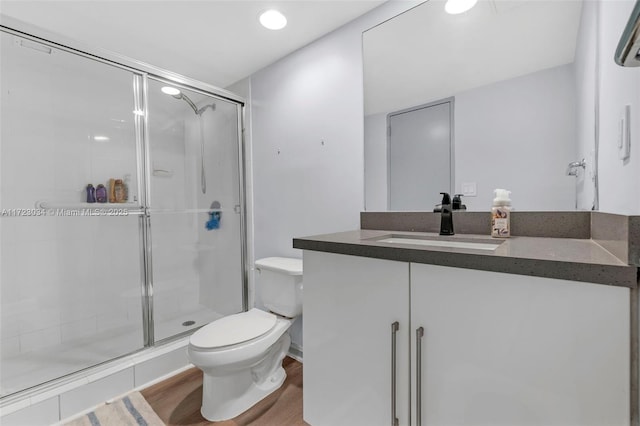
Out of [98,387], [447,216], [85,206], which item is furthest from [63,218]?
[447,216]

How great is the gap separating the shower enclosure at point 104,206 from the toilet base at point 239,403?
738 mm

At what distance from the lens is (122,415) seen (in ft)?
4.65

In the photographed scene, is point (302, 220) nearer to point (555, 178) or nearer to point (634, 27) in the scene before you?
point (555, 178)

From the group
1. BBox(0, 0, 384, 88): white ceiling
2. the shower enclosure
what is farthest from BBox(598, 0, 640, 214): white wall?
the shower enclosure

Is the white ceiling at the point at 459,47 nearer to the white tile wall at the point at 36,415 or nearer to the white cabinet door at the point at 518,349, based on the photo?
the white cabinet door at the point at 518,349

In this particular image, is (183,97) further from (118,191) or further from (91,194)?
(91,194)

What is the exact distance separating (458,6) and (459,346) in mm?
1422

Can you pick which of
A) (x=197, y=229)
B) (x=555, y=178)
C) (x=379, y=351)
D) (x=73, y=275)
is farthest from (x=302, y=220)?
(x=73, y=275)

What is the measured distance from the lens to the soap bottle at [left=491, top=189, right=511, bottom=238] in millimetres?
1043

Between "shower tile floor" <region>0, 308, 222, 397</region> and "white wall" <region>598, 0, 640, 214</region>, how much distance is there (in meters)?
2.39

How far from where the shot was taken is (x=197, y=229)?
2.35m

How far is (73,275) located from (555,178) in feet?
9.17

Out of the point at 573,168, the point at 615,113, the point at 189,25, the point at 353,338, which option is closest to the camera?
the point at 615,113

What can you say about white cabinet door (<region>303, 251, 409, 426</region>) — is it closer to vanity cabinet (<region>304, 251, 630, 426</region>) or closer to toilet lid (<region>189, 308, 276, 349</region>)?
vanity cabinet (<region>304, 251, 630, 426</region>)
